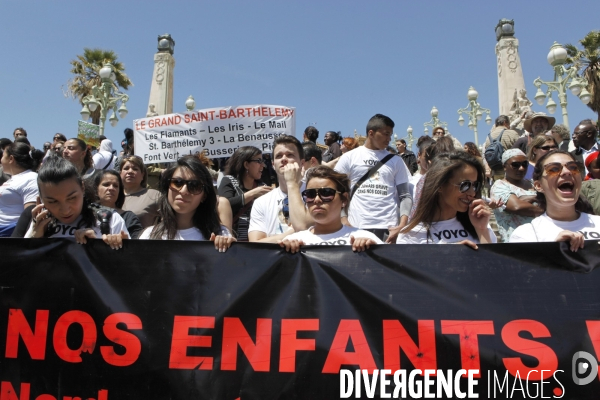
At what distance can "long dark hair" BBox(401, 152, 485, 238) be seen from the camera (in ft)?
10.5

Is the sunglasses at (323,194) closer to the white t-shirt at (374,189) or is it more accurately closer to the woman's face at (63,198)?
the woman's face at (63,198)

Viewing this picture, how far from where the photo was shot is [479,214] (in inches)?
117

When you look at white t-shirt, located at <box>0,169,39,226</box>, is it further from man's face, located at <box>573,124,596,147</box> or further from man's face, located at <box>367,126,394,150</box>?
man's face, located at <box>573,124,596,147</box>

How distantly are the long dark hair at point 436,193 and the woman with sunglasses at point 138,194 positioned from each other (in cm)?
244

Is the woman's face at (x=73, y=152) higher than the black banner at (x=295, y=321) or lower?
higher

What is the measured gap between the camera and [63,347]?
287cm

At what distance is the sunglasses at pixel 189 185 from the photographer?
3.35m

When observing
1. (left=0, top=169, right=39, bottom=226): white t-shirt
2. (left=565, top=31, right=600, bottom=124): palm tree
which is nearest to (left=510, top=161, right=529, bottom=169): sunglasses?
(left=0, top=169, right=39, bottom=226): white t-shirt

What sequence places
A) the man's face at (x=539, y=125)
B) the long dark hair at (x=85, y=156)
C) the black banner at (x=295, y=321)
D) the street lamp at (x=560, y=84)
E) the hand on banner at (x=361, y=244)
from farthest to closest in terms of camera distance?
the street lamp at (x=560, y=84) → the man's face at (x=539, y=125) → the long dark hair at (x=85, y=156) → the hand on banner at (x=361, y=244) → the black banner at (x=295, y=321)

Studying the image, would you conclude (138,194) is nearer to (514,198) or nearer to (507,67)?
(514,198)

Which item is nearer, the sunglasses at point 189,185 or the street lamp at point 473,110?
the sunglasses at point 189,185

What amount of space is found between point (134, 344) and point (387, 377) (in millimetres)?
1364

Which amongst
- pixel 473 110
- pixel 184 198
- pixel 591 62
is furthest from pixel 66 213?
pixel 591 62

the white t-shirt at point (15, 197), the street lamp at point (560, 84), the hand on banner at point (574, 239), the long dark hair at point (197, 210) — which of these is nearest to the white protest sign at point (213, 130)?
the white t-shirt at point (15, 197)
